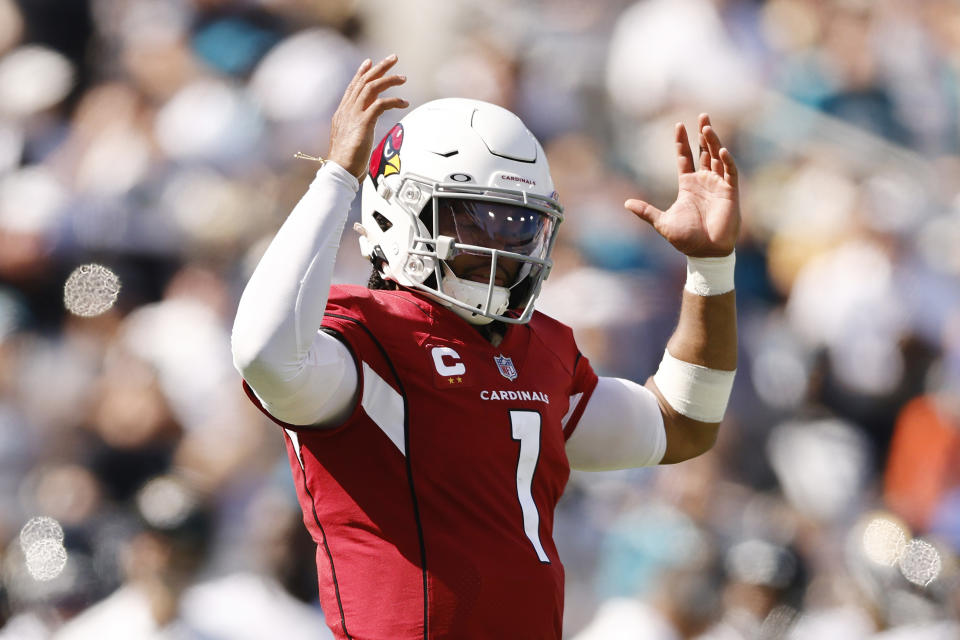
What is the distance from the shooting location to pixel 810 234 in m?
5.95

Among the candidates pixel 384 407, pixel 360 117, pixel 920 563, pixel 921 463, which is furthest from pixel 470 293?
pixel 921 463

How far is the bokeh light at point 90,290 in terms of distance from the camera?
5953mm

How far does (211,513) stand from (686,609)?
6.64 ft

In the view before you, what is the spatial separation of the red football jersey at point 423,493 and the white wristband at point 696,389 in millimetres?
675

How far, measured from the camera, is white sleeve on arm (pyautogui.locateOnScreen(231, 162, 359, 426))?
2287 mm

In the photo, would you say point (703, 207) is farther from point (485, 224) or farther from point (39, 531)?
point (39, 531)

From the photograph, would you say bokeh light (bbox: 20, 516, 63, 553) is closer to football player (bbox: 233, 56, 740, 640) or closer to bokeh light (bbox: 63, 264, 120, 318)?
bokeh light (bbox: 63, 264, 120, 318)

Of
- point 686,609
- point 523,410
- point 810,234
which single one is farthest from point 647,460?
point 810,234

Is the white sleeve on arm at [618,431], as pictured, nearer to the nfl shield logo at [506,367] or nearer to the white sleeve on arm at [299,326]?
the nfl shield logo at [506,367]

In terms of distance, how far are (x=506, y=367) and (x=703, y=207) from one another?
0.74m

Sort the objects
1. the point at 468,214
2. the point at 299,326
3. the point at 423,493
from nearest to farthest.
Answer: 1. the point at 299,326
2. the point at 423,493
3. the point at 468,214

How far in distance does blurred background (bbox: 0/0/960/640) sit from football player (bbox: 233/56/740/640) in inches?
95.2

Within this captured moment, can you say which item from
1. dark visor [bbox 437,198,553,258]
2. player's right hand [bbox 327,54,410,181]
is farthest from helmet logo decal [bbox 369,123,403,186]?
player's right hand [bbox 327,54,410,181]

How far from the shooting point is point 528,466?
267cm
